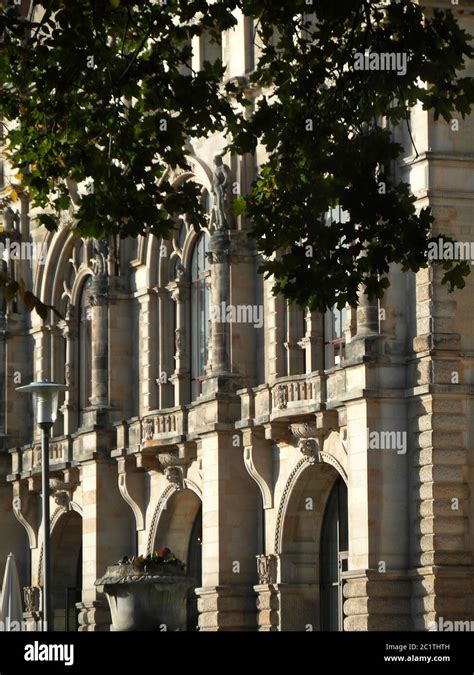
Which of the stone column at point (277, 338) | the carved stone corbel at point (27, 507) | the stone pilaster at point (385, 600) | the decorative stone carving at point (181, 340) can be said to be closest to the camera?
the stone pilaster at point (385, 600)

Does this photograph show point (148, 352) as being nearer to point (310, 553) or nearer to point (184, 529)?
point (184, 529)

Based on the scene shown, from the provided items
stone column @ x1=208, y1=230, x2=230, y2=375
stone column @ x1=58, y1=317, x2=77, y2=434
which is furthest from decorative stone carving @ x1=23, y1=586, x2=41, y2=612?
stone column @ x1=208, y1=230, x2=230, y2=375

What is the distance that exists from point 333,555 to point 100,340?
1032 centimetres

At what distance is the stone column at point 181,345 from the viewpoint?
48.4 m

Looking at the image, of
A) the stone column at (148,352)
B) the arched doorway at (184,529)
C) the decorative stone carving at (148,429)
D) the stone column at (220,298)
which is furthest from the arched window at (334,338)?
the stone column at (148,352)

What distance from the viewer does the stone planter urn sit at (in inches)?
1252

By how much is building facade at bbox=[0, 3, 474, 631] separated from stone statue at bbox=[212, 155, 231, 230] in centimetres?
5

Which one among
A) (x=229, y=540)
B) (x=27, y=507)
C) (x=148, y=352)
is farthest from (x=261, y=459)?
(x=27, y=507)

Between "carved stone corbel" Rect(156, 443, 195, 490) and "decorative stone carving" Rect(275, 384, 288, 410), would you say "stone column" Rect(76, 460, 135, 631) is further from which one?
"decorative stone carving" Rect(275, 384, 288, 410)

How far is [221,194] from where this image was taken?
146 feet

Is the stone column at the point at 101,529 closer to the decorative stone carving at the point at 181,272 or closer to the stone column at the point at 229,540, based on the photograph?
the decorative stone carving at the point at 181,272

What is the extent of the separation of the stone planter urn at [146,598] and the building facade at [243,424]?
21.5 feet
